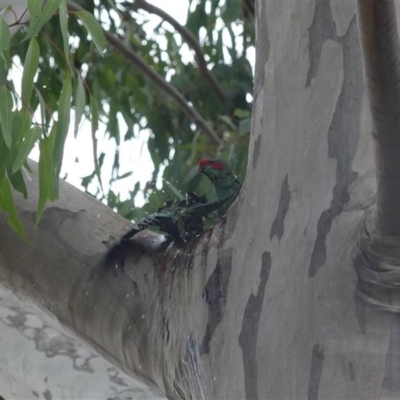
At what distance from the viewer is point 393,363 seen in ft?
2.55

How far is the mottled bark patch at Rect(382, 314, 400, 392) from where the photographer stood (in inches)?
30.4

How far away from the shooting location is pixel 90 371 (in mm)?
1350

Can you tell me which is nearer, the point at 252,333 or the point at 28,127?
the point at 252,333

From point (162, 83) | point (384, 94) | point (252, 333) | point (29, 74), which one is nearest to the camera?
point (384, 94)

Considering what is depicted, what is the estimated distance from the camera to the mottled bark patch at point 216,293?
0.91 m

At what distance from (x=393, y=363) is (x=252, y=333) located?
0.13m

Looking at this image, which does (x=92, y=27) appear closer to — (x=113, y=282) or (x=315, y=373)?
(x=113, y=282)

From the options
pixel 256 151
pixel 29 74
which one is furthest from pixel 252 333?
pixel 29 74

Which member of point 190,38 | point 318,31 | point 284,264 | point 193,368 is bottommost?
point 193,368

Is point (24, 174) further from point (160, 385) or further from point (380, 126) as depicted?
point (380, 126)

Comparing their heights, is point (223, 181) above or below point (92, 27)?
below

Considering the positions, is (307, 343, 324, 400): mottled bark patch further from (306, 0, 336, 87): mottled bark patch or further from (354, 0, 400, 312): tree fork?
(306, 0, 336, 87): mottled bark patch

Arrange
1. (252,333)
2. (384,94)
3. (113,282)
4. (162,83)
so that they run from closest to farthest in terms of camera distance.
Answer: (384,94), (252,333), (113,282), (162,83)

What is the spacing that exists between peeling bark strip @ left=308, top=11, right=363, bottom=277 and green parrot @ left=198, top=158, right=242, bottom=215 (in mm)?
199
